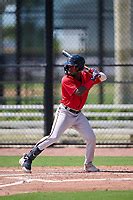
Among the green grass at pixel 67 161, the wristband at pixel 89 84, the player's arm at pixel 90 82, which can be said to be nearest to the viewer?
the player's arm at pixel 90 82

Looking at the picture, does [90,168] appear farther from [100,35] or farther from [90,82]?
[100,35]

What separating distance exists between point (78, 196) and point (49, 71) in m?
6.03

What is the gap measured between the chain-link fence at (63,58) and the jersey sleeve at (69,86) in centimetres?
381

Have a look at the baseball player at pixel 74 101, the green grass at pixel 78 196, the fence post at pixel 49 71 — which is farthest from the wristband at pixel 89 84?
the fence post at pixel 49 71

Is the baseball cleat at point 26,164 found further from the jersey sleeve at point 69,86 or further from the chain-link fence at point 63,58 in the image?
the chain-link fence at point 63,58

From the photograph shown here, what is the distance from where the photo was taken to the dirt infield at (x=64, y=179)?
27.7 ft

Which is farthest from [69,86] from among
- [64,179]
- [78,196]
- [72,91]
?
[78,196]

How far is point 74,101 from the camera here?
9.90 meters

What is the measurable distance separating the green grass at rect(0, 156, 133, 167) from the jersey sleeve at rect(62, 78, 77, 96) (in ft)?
5.75

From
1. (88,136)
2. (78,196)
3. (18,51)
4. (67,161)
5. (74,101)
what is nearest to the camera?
(78,196)

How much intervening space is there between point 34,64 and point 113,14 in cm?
185

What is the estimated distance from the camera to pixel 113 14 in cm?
1420

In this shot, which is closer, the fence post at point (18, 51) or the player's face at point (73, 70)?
the player's face at point (73, 70)

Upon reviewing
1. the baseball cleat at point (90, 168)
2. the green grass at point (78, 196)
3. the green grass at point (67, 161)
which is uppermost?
the green grass at point (78, 196)
